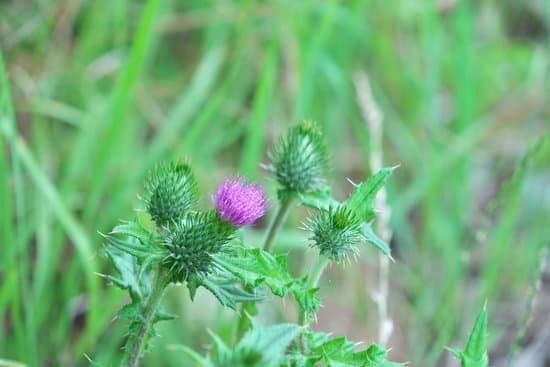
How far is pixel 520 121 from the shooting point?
4.24 metres

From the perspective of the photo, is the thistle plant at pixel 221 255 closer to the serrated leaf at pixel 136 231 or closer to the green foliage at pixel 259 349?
the serrated leaf at pixel 136 231

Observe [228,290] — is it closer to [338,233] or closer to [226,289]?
[226,289]

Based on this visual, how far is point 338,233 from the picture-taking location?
163cm

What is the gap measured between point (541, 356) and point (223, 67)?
2.00 metres

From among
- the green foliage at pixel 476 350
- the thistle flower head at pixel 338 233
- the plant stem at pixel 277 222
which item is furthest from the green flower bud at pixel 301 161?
the green foliage at pixel 476 350

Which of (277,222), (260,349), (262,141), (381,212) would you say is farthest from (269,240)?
(262,141)

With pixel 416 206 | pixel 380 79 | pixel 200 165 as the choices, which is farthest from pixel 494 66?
pixel 200 165

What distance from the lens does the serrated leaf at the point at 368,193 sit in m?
1.73

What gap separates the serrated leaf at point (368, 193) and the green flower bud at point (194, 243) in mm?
298

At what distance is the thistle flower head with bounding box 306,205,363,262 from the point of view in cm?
163

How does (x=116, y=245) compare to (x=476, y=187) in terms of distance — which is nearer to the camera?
(x=116, y=245)

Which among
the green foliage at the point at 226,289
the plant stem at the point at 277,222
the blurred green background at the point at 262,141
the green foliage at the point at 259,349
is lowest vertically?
the green foliage at the point at 259,349

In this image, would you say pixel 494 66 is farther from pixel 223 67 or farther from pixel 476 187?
pixel 223 67

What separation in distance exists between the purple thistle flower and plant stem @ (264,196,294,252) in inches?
10.3
